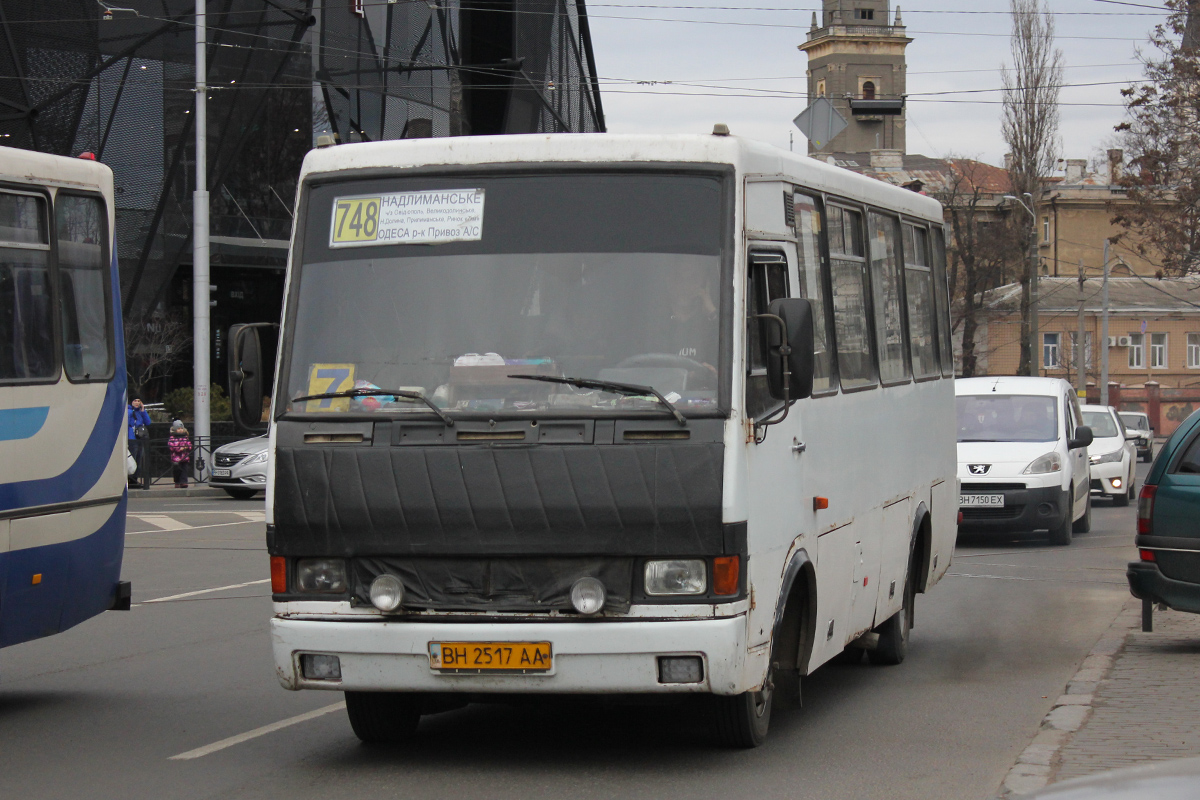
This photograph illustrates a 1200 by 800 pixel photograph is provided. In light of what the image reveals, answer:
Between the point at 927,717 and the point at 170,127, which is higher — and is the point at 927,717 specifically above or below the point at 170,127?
below

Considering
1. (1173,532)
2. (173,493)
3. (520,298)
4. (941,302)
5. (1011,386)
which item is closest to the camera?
(520,298)

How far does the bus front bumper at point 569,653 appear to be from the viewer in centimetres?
631

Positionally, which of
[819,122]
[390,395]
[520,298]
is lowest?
[390,395]

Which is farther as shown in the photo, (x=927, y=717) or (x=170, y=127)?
(x=170, y=127)

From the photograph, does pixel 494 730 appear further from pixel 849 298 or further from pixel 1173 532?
pixel 1173 532

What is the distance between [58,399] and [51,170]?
4.26ft

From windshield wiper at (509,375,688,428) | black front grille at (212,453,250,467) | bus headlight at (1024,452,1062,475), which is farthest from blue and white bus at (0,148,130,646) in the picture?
black front grille at (212,453,250,467)

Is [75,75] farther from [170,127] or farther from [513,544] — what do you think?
[513,544]

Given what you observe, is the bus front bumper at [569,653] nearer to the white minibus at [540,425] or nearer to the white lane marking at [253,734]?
the white minibus at [540,425]

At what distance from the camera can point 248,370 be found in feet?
22.5

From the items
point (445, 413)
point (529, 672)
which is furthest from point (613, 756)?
point (445, 413)

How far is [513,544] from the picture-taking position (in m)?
6.39

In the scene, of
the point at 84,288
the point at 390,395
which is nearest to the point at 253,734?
the point at 390,395

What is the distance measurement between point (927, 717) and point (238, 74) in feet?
114
